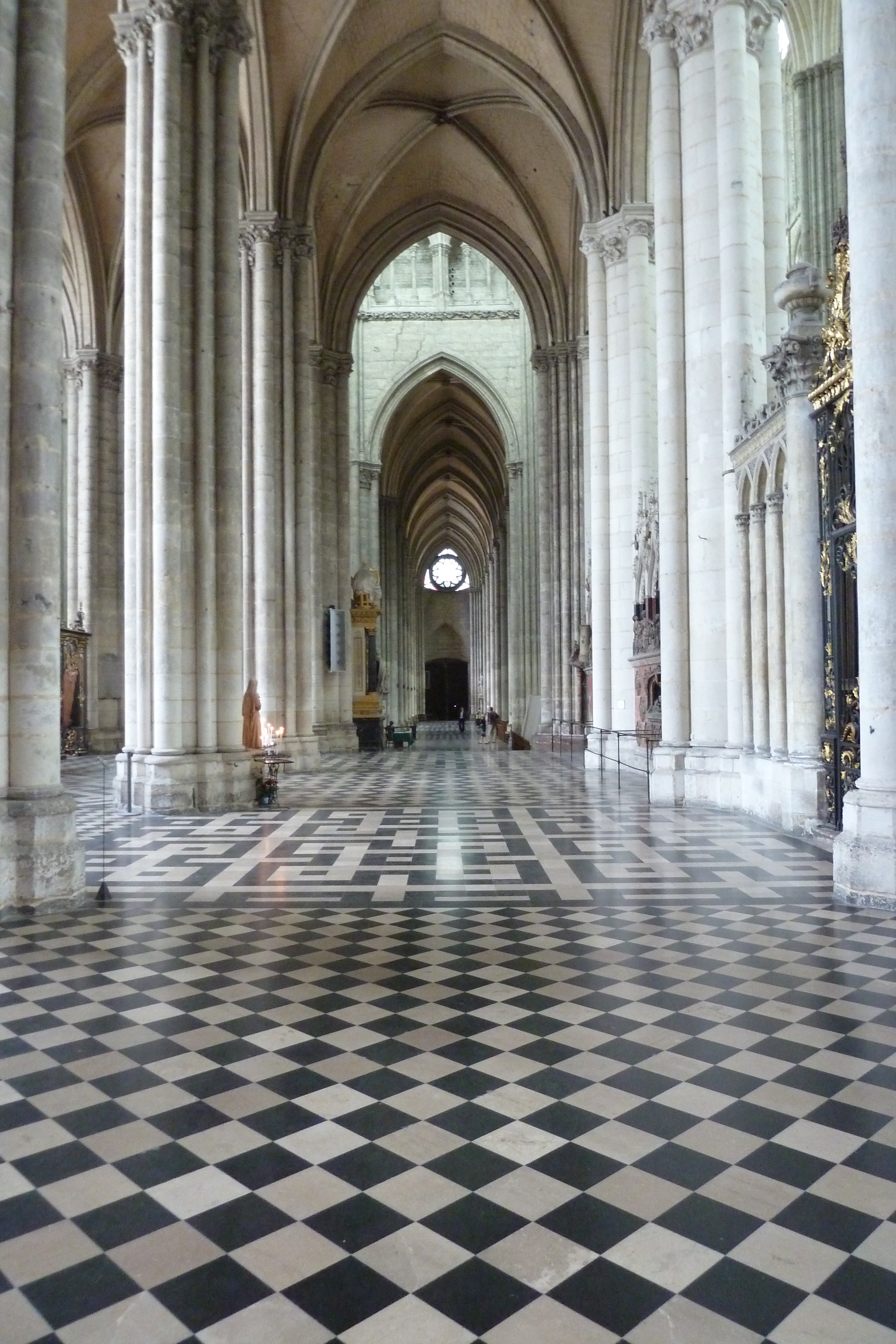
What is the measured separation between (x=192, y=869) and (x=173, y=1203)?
5.58m

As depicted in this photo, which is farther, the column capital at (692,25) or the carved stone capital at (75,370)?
the carved stone capital at (75,370)

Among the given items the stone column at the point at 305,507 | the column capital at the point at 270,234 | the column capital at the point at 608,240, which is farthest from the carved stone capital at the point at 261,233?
the column capital at the point at 608,240

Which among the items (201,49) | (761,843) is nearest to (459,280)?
(201,49)

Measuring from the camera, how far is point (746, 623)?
1151cm

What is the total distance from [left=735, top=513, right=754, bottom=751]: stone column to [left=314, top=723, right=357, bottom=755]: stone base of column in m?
15.8

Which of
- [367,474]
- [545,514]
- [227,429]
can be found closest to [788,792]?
[227,429]

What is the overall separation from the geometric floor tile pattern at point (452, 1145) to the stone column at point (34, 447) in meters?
1.74

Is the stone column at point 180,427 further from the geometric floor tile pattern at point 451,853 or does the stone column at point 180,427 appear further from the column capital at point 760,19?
the column capital at point 760,19

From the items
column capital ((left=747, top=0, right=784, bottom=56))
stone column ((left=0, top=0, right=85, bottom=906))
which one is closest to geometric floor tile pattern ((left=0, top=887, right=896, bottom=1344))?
stone column ((left=0, top=0, right=85, bottom=906))

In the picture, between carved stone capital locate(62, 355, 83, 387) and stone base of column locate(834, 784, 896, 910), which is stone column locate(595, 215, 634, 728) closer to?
stone base of column locate(834, 784, 896, 910)

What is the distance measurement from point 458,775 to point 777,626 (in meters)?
8.78

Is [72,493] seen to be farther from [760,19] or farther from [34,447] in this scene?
[34,447]

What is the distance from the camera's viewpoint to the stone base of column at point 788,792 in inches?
366

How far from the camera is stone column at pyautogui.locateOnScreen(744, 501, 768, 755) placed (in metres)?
10.9
